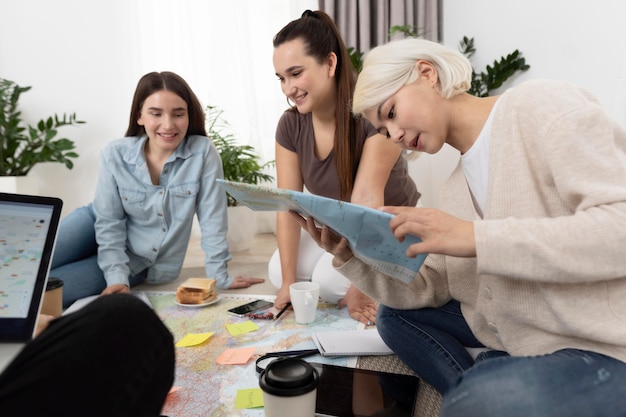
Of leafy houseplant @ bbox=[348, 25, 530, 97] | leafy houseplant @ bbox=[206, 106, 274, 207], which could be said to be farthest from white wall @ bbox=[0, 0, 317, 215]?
leafy houseplant @ bbox=[348, 25, 530, 97]

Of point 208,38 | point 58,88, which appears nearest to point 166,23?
point 208,38

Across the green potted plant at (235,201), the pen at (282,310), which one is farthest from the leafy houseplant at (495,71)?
the pen at (282,310)

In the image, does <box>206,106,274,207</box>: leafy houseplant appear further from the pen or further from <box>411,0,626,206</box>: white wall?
the pen

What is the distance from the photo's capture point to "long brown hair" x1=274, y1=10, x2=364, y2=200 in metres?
1.48

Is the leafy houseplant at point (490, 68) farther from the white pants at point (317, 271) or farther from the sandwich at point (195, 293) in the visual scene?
the sandwich at point (195, 293)

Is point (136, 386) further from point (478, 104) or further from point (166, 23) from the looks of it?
point (166, 23)

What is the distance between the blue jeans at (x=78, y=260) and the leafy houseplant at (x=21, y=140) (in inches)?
44.6

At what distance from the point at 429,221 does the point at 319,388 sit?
0.47 m

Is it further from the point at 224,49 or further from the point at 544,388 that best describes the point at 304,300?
the point at 224,49

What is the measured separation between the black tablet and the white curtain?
2.45 meters

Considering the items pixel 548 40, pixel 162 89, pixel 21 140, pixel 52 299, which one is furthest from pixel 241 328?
pixel 21 140

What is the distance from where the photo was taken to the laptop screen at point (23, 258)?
2.35 feet

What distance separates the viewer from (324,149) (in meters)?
1.64

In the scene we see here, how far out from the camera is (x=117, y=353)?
459 millimetres
